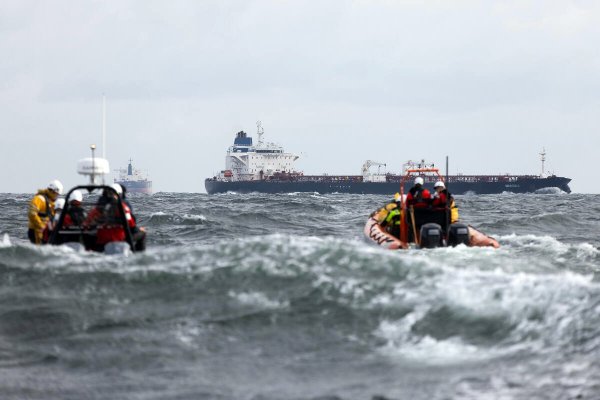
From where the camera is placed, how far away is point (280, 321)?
8.80 m

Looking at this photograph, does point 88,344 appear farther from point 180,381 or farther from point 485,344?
point 485,344

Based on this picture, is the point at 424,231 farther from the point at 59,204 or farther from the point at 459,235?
the point at 59,204

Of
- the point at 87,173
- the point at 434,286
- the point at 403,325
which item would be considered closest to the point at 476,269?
the point at 434,286

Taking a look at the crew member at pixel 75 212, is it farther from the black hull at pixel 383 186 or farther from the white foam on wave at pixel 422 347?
the black hull at pixel 383 186

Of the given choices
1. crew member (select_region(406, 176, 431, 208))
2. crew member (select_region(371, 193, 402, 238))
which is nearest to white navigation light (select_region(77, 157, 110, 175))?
crew member (select_region(406, 176, 431, 208))

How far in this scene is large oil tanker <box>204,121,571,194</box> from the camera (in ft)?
358

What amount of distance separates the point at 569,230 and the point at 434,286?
1868 centimetres

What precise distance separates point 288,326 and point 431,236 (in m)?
7.51

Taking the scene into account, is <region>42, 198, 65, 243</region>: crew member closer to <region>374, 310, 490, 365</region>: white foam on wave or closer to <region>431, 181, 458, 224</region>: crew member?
<region>374, 310, 490, 365</region>: white foam on wave

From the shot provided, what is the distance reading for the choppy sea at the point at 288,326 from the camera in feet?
22.8

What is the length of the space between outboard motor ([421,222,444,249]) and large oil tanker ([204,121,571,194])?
84979 millimetres

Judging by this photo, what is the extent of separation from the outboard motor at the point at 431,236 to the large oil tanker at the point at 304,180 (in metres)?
85.0

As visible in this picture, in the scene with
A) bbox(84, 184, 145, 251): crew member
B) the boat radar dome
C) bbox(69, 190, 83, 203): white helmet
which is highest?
the boat radar dome

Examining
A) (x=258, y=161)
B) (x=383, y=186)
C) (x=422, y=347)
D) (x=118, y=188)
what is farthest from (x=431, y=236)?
(x=258, y=161)
